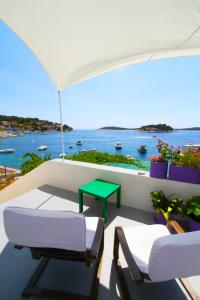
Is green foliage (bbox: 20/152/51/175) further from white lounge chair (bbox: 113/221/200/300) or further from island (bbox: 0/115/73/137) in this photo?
island (bbox: 0/115/73/137)

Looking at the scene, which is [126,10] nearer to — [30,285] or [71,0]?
[71,0]

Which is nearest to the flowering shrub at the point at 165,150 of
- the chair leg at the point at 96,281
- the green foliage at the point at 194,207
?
the green foliage at the point at 194,207

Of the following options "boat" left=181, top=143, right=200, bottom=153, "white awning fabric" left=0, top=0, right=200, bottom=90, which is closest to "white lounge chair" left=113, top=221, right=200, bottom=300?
"boat" left=181, top=143, right=200, bottom=153

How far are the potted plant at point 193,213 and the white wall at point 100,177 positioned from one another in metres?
0.19

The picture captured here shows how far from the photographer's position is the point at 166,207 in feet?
7.52

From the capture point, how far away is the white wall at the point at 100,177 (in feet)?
8.11

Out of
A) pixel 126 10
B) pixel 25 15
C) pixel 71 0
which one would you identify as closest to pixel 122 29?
pixel 126 10

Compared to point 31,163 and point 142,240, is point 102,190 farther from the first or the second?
point 31,163

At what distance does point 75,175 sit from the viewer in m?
3.27

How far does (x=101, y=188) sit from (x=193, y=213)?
131 centimetres

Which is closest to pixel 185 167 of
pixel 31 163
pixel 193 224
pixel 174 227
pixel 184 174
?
pixel 184 174

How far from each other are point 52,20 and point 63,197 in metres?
2.74

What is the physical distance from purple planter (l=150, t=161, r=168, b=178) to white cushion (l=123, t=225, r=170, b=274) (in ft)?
3.26

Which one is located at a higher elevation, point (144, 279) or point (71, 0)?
point (71, 0)
